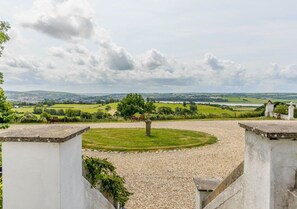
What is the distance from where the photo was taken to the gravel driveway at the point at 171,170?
26.3 ft

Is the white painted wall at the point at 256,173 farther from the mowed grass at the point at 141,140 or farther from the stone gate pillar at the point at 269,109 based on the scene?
the stone gate pillar at the point at 269,109

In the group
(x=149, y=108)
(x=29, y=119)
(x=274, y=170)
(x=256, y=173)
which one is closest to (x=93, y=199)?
(x=256, y=173)

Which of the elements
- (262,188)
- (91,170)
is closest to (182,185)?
(91,170)

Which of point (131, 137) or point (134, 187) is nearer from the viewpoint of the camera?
point (134, 187)

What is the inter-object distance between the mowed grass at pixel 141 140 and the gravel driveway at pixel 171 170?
87cm

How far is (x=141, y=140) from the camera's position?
17.0 meters

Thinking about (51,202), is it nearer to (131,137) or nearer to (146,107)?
(131,137)

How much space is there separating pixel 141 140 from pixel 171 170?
6.18m

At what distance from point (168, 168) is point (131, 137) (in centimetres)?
716

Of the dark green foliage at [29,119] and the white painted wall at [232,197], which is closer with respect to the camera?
the white painted wall at [232,197]

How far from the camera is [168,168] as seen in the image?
1128 centimetres

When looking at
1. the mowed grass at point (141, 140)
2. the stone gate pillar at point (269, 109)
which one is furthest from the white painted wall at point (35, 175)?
the stone gate pillar at point (269, 109)

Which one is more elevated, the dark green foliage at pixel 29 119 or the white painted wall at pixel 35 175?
the white painted wall at pixel 35 175

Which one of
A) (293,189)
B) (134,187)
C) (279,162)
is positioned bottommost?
(134,187)
